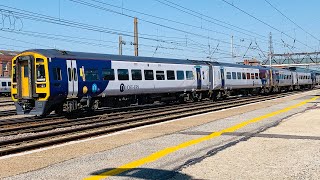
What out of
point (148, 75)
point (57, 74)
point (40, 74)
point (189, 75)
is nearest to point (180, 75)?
point (189, 75)

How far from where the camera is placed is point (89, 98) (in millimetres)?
17969

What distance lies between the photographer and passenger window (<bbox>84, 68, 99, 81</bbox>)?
17.9 m

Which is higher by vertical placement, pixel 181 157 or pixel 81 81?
pixel 81 81

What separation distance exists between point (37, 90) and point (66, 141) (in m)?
6.73

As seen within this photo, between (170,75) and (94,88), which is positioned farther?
(170,75)

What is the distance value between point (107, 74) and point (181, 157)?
12108mm

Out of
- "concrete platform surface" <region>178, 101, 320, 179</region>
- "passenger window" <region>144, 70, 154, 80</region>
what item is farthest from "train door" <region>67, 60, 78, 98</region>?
"concrete platform surface" <region>178, 101, 320, 179</region>

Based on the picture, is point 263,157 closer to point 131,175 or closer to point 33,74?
point 131,175

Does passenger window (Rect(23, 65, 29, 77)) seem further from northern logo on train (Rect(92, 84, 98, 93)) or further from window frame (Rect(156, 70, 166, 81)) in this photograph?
window frame (Rect(156, 70, 166, 81))

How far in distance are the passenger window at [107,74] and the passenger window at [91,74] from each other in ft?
1.65

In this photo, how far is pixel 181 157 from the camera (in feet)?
24.9

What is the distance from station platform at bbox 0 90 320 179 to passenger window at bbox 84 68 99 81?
7.17 metres

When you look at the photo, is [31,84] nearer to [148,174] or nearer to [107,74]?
[107,74]

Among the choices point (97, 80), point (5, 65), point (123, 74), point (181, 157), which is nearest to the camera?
point (181, 157)
